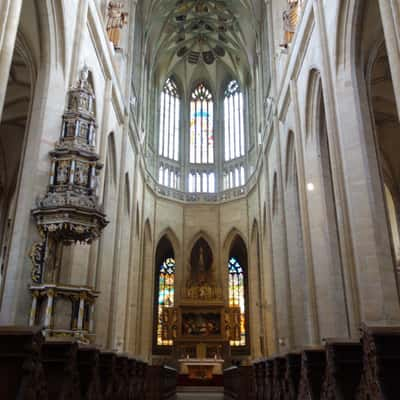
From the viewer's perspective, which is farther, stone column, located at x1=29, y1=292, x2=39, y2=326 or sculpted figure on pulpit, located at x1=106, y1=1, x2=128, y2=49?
sculpted figure on pulpit, located at x1=106, y1=1, x2=128, y2=49

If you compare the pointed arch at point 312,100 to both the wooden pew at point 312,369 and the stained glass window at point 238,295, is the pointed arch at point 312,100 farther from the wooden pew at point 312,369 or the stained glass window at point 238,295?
the stained glass window at point 238,295

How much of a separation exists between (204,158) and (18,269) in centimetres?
2052

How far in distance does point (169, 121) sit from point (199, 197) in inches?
203

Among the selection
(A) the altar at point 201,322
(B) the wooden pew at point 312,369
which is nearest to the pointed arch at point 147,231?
(A) the altar at point 201,322

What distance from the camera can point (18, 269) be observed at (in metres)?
8.70

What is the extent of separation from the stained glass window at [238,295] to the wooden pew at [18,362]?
73.2ft

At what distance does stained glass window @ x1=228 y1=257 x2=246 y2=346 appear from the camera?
2572 centimetres

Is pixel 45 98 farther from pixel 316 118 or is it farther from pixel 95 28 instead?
pixel 316 118

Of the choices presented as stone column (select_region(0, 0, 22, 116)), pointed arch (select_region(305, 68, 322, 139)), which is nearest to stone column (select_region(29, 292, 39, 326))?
stone column (select_region(0, 0, 22, 116))

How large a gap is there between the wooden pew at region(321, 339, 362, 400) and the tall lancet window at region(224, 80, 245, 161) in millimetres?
23036

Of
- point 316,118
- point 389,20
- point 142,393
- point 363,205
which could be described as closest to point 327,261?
point 363,205

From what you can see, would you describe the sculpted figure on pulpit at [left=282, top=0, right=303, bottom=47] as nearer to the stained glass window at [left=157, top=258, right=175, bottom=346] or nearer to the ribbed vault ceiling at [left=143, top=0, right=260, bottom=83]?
the ribbed vault ceiling at [left=143, top=0, right=260, bottom=83]

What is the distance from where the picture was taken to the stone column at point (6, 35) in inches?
270

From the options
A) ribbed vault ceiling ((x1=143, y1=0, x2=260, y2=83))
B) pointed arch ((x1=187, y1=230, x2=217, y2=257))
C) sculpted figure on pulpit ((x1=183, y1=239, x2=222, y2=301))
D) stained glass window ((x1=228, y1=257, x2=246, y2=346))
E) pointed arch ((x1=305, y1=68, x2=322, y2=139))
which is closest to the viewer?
pointed arch ((x1=305, y1=68, x2=322, y2=139))
